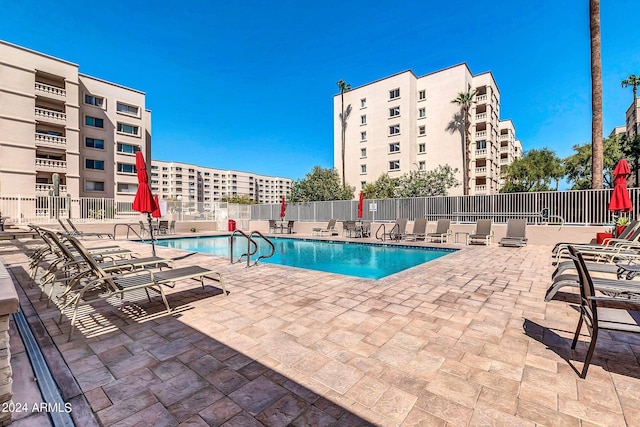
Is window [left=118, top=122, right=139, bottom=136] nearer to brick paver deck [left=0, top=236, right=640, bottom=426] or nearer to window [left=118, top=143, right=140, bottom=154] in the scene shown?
window [left=118, top=143, right=140, bottom=154]

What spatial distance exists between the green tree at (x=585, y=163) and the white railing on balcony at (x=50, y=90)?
5064cm

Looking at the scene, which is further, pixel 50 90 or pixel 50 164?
pixel 50 90

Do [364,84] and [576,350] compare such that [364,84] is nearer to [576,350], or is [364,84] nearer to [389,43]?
[389,43]

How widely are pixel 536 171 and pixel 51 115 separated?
48532 millimetres

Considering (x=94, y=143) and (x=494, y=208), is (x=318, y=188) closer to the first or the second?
(x=494, y=208)

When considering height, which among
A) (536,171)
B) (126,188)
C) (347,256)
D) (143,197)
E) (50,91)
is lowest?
(347,256)

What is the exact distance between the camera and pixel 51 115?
26.1 metres

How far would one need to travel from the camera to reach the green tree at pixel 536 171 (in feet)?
101

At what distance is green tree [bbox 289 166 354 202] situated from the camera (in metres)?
31.4

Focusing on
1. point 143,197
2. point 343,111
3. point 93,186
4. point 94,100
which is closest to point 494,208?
point 143,197

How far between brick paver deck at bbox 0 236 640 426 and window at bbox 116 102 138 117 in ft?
113

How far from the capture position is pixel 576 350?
2.94m

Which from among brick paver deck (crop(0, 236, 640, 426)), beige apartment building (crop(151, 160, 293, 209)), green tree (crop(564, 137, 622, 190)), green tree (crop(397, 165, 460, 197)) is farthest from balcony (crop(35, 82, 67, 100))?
beige apartment building (crop(151, 160, 293, 209))

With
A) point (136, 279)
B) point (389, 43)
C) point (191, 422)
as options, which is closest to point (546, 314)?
point (191, 422)
